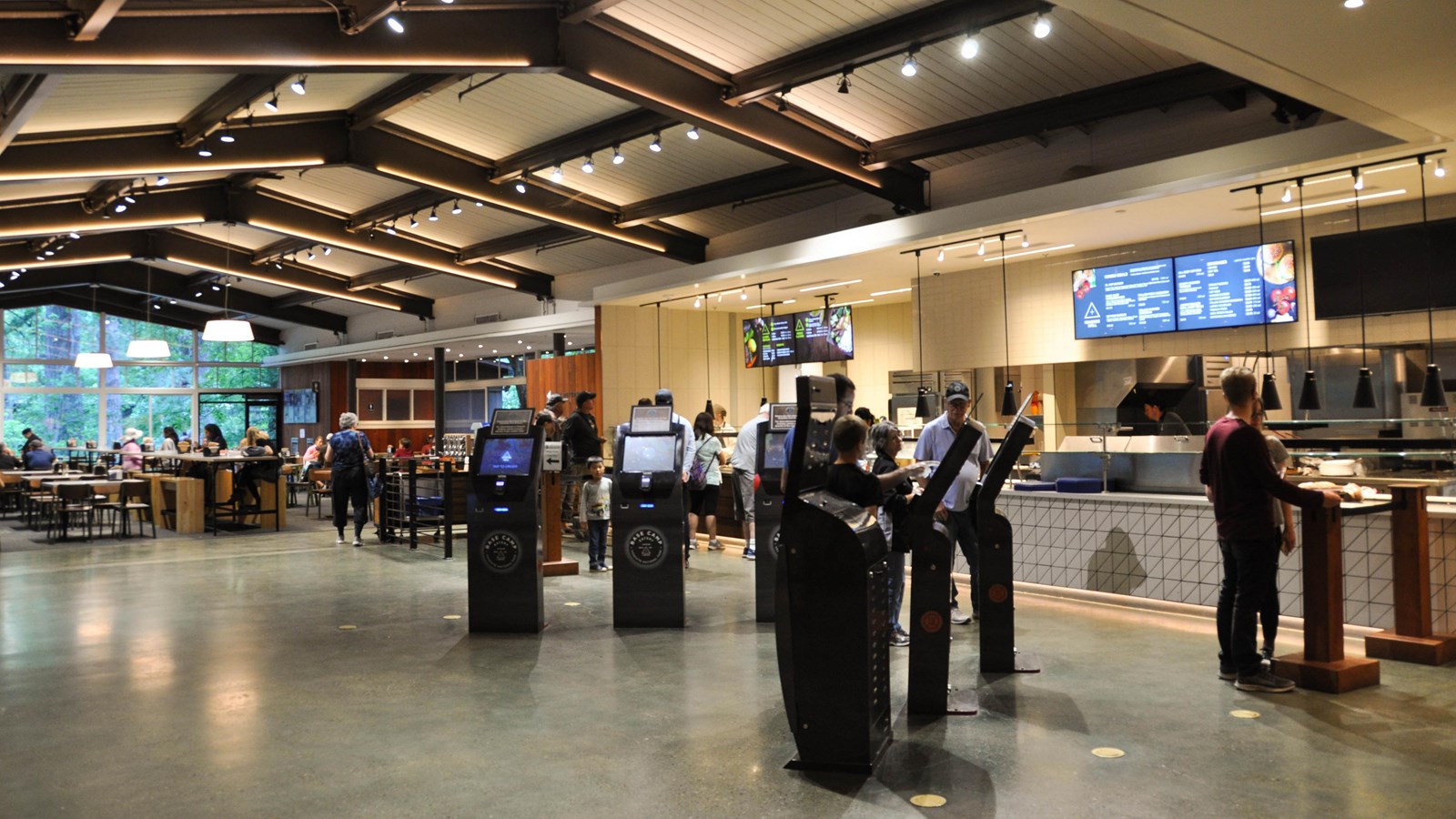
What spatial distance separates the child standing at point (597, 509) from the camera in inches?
348

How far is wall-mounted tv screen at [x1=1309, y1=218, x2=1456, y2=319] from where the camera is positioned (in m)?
7.45

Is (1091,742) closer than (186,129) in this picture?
Yes

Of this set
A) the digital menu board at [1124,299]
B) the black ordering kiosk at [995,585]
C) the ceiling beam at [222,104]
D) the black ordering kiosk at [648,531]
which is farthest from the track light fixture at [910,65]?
the ceiling beam at [222,104]

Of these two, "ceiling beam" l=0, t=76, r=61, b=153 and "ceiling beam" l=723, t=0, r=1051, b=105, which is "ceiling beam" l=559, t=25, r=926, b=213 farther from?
"ceiling beam" l=0, t=76, r=61, b=153

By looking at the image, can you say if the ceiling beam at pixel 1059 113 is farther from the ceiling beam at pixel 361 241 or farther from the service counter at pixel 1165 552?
the ceiling beam at pixel 361 241

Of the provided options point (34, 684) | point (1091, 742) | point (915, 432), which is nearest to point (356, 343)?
point (915, 432)

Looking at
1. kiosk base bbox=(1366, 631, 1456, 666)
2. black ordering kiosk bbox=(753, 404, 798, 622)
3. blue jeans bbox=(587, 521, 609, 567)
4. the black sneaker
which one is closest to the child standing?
blue jeans bbox=(587, 521, 609, 567)

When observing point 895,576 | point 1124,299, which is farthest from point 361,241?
point 895,576

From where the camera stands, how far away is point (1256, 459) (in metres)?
4.66

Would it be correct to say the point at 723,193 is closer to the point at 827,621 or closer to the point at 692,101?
the point at 692,101

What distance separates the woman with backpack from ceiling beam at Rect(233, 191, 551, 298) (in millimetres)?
6878

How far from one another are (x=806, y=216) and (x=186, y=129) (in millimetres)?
6644

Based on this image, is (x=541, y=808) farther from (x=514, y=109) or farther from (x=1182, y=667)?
(x=514, y=109)

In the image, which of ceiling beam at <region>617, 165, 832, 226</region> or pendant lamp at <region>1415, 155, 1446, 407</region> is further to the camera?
ceiling beam at <region>617, 165, 832, 226</region>
